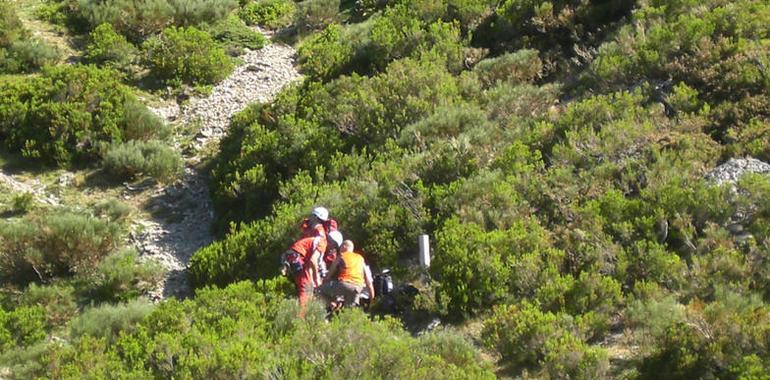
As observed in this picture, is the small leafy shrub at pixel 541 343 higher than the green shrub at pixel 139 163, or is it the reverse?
the small leafy shrub at pixel 541 343

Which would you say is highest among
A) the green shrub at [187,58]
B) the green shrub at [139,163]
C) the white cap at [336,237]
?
the white cap at [336,237]

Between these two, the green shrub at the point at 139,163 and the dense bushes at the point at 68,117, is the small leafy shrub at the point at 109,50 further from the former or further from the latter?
the green shrub at the point at 139,163

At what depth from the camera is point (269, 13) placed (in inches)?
877

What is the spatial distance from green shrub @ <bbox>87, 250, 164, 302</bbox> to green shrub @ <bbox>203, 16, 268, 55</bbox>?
7892mm

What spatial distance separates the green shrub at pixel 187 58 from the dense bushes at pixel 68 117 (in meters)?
1.62

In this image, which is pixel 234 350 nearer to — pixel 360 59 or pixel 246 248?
pixel 246 248

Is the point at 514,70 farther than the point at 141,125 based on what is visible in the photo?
No

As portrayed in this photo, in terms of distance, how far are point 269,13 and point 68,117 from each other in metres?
6.92

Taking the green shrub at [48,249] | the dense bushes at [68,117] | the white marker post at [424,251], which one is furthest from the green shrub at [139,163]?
the white marker post at [424,251]

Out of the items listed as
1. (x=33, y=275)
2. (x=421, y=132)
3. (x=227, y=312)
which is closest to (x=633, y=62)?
(x=421, y=132)

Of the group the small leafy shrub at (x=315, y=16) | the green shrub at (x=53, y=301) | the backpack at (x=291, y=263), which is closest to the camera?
the backpack at (x=291, y=263)

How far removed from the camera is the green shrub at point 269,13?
21953 mm

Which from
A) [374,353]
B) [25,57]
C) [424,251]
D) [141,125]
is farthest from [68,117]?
[374,353]

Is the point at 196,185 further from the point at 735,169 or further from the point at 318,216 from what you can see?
the point at 735,169
